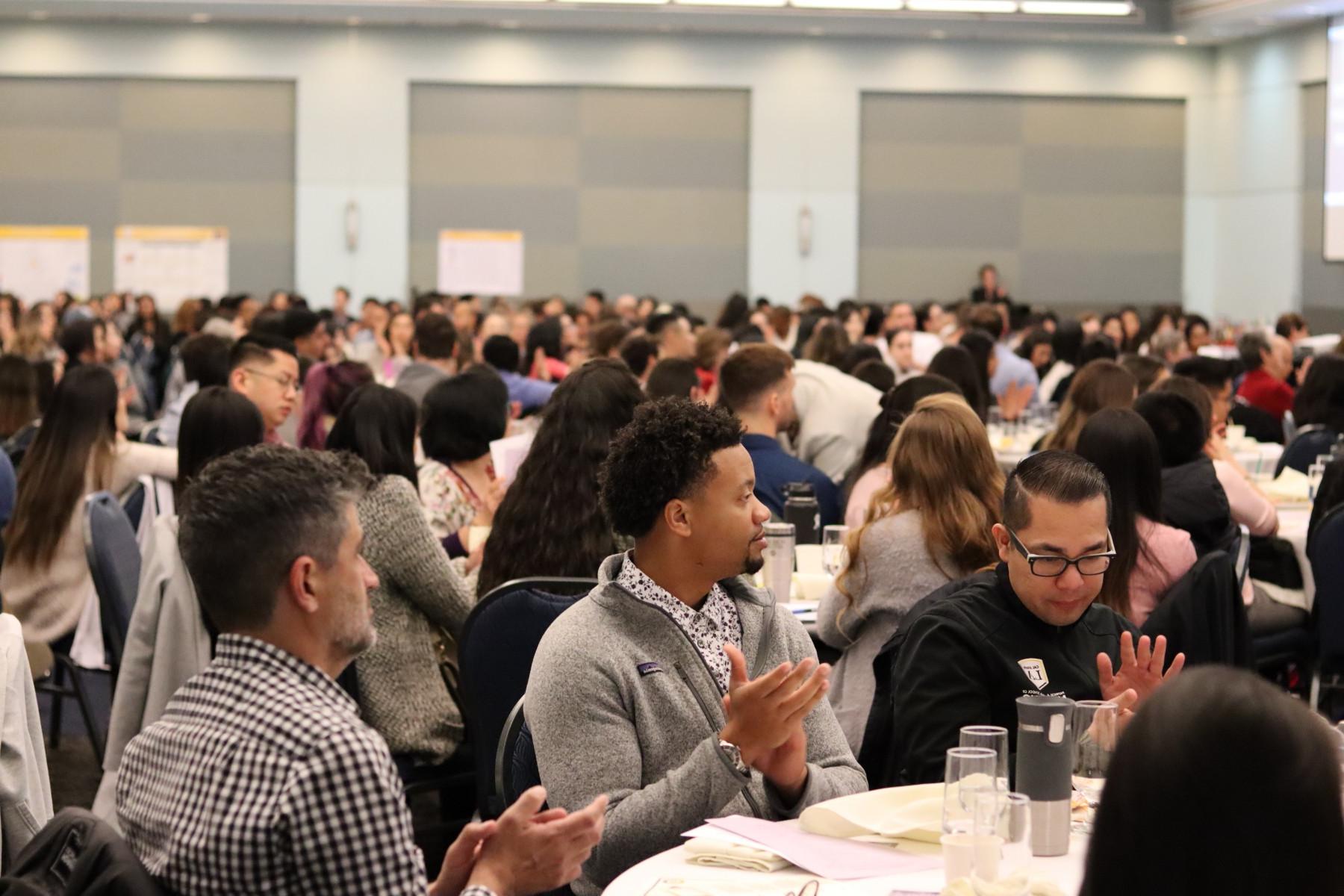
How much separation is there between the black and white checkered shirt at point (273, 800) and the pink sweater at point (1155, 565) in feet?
9.09

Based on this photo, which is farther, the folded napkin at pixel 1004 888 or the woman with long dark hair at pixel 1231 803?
the folded napkin at pixel 1004 888

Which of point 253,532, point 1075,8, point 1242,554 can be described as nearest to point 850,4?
point 1075,8

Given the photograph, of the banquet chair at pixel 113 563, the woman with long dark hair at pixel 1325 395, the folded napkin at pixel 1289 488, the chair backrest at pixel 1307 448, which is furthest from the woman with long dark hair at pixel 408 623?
the woman with long dark hair at pixel 1325 395

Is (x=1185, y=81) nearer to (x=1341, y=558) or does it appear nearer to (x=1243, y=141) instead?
(x=1243, y=141)

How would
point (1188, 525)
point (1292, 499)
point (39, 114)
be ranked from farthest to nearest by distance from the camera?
point (39, 114), point (1292, 499), point (1188, 525)

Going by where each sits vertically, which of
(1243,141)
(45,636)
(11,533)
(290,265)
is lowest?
(45,636)

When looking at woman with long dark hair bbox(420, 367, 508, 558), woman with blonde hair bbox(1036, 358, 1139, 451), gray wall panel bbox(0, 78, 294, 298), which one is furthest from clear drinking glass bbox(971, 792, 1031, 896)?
gray wall panel bbox(0, 78, 294, 298)

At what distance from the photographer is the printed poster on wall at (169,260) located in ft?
62.0

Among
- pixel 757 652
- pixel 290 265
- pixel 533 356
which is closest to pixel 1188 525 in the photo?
pixel 757 652

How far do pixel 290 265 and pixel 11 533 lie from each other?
1415cm

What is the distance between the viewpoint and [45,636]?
5.15 m

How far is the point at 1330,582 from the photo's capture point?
4.95 meters

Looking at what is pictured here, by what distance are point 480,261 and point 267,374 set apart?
13.3 meters

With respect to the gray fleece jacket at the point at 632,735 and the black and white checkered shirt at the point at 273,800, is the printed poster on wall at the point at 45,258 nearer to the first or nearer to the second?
the gray fleece jacket at the point at 632,735
